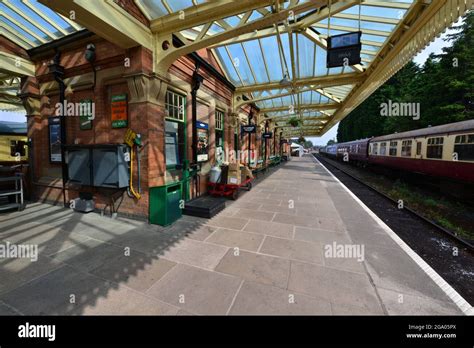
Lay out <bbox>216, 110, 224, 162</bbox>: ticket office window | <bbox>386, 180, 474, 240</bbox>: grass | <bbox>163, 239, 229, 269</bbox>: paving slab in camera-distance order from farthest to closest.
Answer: <bbox>216, 110, 224, 162</bbox>: ticket office window → <bbox>386, 180, 474, 240</bbox>: grass → <bbox>163, 239, 229, 269</bbox>: paving slab

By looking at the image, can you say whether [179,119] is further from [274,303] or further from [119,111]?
[274,303]

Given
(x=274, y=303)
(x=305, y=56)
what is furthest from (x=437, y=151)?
(x=274, y=303)

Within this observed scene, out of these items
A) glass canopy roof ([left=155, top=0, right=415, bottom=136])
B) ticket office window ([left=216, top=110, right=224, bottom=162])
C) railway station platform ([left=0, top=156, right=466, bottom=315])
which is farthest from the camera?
ticket office window ([left=216, top=110, right=224, bottom=162])

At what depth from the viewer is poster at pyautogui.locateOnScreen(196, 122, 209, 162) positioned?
300 inches

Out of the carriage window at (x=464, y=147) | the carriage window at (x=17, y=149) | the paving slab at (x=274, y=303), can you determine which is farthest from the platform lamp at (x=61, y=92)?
the carriage window at (x=464, y=147)

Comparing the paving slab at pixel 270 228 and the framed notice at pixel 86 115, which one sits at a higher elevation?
the framed notice at pixel 86 115

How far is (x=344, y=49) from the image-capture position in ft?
16.1

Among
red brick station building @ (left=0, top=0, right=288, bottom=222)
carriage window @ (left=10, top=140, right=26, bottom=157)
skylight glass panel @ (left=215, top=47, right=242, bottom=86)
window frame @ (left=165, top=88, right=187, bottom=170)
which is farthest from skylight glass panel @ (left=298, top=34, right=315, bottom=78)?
carriage window @ (left=10, top=140, right=26, bottom=157)

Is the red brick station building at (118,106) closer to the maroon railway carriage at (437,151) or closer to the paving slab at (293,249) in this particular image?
the paving slab at (293,249)

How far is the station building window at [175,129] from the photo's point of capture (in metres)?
6.19

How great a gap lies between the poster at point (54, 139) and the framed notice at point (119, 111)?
9.28 feet

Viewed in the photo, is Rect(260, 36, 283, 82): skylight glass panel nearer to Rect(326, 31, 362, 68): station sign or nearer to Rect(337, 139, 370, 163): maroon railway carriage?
Rect(326, 31, 362, 68): station sign

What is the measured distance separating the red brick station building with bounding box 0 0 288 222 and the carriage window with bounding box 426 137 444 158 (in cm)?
1095
